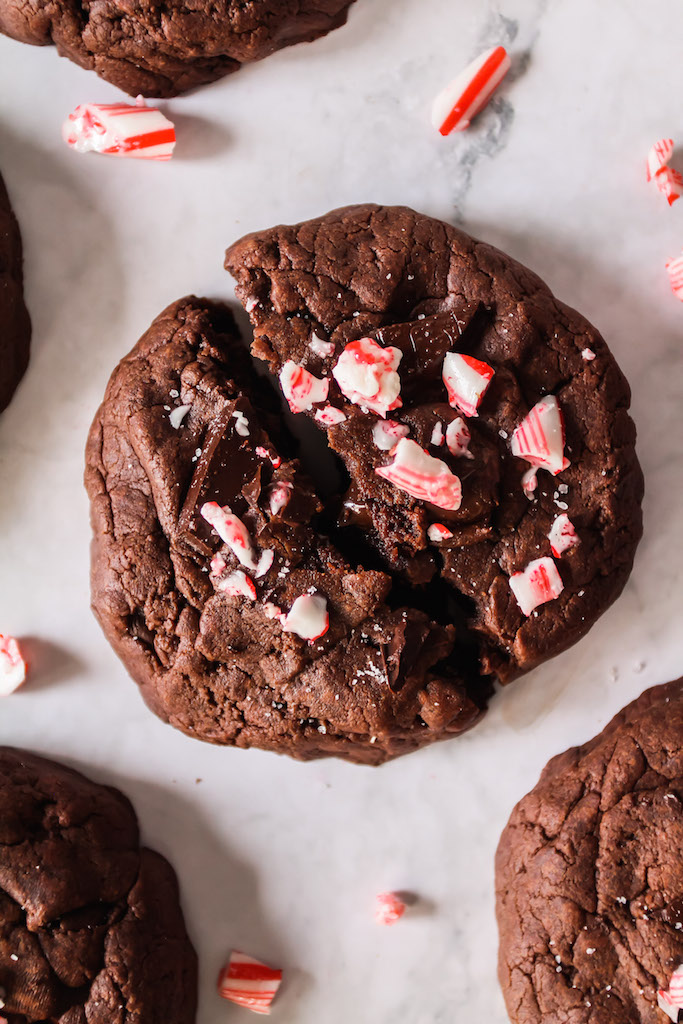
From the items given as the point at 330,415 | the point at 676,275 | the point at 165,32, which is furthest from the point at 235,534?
the point at 676,275

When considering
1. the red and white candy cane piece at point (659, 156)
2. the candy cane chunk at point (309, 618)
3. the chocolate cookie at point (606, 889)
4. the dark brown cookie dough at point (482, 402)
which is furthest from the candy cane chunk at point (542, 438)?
the red and white candy cane piece at point (659, 156)

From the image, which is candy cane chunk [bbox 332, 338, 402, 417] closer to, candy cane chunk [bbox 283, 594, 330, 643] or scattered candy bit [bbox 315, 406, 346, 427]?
scattered candy bit [bbox 315, 406, 346, 427]

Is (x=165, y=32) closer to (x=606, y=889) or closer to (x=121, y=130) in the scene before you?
(x=121, y=130)

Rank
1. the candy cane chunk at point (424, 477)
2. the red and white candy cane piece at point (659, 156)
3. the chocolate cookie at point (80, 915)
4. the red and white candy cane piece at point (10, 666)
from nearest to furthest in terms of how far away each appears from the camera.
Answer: the candy cane chunk at point (424, 477) < the chocolate cookie at point (80, 915) < the red and white candy cane piece at point (659, 156) < the red and white candy cane piece at point (10, 666)

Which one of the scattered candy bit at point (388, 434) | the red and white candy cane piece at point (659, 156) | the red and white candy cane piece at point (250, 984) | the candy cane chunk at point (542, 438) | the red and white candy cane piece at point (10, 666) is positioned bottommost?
the red and white candy cane piece at point (250, 984)

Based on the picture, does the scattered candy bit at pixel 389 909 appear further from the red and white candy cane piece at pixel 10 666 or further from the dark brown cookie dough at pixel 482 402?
the red and white candy cane piece at pixel 10 666

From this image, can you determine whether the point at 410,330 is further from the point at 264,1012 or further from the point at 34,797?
the point at 264,1012

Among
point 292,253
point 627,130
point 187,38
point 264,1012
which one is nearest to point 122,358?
point 292,253
